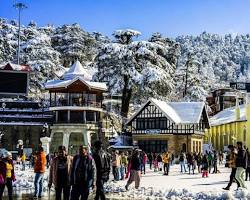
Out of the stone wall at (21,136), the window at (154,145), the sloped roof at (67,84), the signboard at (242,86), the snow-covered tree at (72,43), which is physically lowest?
the window at (154,145)

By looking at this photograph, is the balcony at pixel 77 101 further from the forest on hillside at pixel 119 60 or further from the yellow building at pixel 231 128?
the yellow building at pixel 231 128

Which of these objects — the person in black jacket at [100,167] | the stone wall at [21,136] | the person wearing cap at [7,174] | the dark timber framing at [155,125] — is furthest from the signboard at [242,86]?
the person in black jacket at [100,167]

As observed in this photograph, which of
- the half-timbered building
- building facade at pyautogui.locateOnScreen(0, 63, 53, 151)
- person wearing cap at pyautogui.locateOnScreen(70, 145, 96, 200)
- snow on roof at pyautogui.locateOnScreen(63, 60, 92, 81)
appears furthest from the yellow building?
person wearing cap at pyautogui.locateOnScreen(70, 145, 96, 200)

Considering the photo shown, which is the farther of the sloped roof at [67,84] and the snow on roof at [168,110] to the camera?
the snow on roof at [168,110]

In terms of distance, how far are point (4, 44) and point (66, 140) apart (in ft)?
83.3

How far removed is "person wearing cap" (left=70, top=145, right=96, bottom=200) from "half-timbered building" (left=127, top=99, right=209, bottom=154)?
47.0 metres

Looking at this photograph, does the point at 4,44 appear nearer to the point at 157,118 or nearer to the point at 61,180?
the point at 157,118

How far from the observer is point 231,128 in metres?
77.3

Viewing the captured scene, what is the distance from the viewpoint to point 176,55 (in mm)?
79562

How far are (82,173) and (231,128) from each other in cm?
6719

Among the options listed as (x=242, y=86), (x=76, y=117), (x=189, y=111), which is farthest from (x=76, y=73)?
(x=242, y=86)

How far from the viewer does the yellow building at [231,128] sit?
235 ft

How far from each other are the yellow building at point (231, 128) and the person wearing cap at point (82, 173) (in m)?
58.8

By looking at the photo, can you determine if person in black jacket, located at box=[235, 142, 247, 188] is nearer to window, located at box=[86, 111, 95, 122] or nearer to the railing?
the railing
